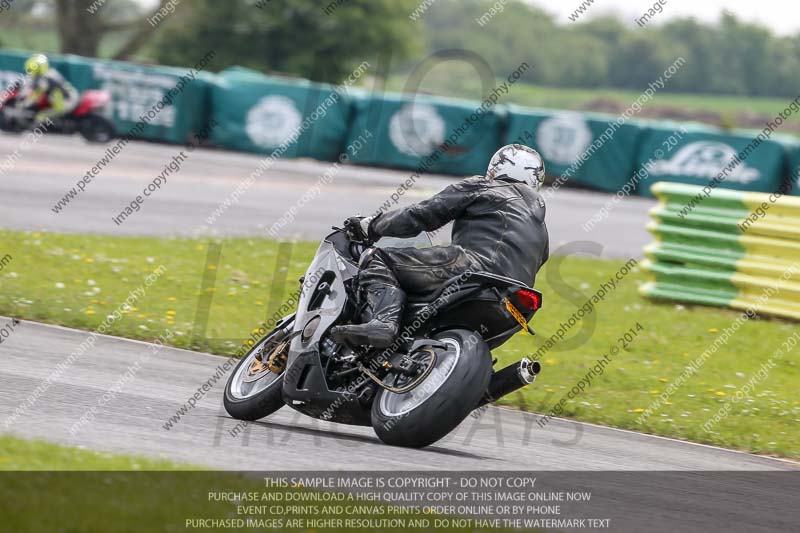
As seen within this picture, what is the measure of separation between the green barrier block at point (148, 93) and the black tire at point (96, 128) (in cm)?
236

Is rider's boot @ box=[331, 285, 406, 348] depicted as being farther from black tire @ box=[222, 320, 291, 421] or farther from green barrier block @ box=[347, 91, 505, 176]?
green barrier block @ box=[347, 91, 505, 176]

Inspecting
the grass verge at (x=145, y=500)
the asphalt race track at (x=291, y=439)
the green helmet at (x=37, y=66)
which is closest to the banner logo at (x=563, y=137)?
the green helmet at (x=37, y=66)

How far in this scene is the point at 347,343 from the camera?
695 cm

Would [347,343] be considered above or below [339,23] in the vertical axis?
below

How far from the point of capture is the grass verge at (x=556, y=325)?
9.59 meters

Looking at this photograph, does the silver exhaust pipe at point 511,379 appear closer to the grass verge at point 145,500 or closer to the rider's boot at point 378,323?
the rider's boot at point 378,323

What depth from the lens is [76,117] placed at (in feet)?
93.3

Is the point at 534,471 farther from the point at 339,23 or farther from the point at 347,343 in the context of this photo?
the point at 339,23

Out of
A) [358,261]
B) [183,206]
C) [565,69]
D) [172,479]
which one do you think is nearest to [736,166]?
[183,206]

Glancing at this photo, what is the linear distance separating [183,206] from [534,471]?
13.1 meters

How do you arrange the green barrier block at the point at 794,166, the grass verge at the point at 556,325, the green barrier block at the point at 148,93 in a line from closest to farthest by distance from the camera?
the grass verge at the point at 556,325, the green barrier block at the point at 794,166, the green barrier block at the point at 148,93

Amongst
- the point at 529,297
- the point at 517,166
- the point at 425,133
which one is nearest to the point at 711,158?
the point at 425,133

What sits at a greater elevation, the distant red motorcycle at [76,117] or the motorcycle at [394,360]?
the distant red motorcycle at [76,117]

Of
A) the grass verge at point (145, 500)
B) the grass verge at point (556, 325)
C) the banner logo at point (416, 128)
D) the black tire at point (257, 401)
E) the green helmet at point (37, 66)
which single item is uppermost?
the banner logo at point (416, 128)
